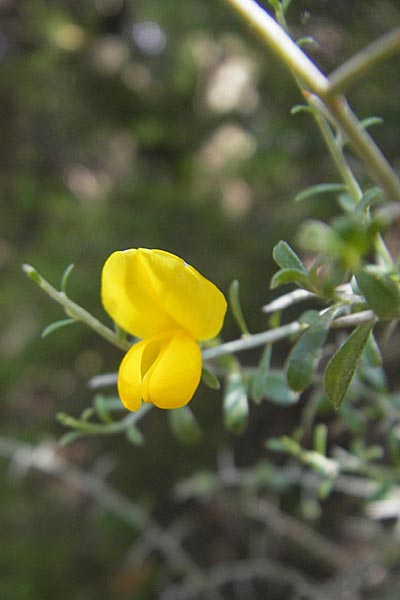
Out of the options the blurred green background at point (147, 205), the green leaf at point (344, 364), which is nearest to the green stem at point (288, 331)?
the green leaf at point (344, 364)

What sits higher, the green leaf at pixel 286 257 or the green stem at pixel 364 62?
the green stem at pixel 364 62

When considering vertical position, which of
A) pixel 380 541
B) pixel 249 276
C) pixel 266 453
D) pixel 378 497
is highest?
pixel 378 497

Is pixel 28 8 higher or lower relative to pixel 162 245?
higher

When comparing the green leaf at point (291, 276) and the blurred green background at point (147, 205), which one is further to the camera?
the blurred green background at point (147, 205)

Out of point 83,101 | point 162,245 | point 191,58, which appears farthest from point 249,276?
point 83,101

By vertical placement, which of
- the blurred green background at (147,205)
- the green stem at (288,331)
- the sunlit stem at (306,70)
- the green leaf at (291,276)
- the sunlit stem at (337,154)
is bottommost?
the blurred green background at (147,205)

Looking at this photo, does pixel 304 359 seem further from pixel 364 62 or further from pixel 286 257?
pixel 364 62

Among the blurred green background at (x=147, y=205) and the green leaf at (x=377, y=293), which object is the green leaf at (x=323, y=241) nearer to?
the green leaf at (x=377, y=293)

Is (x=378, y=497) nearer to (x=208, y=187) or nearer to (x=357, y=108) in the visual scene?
(x=357, y=108)
